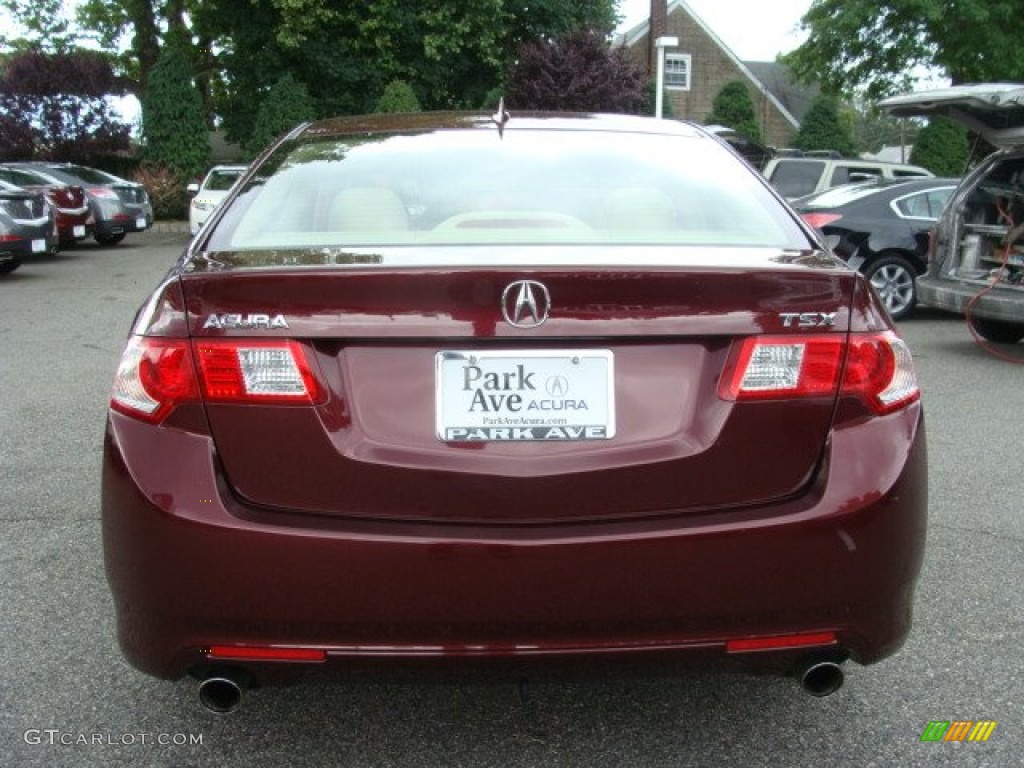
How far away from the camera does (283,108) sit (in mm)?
27391

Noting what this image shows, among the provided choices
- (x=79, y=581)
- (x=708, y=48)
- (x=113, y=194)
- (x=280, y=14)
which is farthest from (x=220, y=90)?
(x=79, y=581)

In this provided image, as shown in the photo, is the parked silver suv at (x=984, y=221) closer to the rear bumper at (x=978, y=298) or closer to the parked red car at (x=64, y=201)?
the rear bumper at (x=978, y=298)

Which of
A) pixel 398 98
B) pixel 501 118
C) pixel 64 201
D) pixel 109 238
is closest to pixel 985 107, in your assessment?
pixel 501 118

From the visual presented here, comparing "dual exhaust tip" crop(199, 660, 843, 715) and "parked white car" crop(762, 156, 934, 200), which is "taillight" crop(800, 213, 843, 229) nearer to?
"parked white car" crop(762, 156, 934, 200)

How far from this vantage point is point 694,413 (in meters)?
2.23

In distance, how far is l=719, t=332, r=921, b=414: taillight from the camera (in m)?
2.25

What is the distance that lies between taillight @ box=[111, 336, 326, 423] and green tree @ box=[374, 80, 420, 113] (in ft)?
81.3

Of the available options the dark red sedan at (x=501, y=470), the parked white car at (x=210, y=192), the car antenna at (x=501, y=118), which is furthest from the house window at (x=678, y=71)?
the dark red sedan at (x=501, y=470)

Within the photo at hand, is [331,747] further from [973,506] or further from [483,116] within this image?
[973,506]

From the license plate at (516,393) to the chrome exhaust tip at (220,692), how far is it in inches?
27.2

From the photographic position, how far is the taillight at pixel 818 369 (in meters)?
2.25

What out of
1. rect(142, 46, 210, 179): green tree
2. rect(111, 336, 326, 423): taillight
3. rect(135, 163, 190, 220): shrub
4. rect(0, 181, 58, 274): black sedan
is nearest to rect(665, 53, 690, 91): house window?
rect(142, 46, 210, 179): green tree

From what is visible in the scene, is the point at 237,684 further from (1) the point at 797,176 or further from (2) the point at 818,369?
(1) the point at 797,176

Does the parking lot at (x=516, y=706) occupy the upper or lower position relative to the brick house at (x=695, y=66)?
lower
